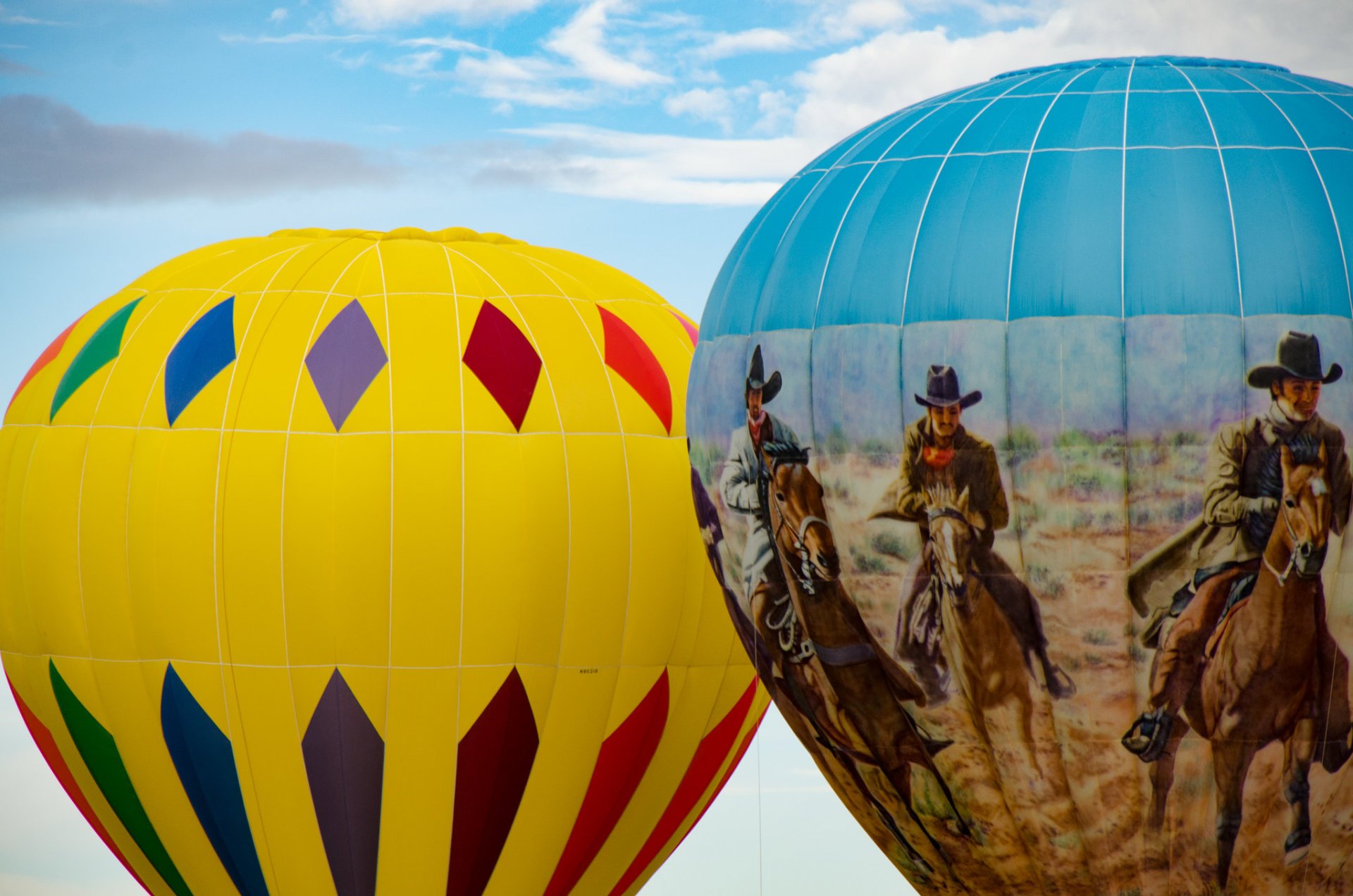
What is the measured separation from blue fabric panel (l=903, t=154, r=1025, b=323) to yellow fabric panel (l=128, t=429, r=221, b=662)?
4.37 meters

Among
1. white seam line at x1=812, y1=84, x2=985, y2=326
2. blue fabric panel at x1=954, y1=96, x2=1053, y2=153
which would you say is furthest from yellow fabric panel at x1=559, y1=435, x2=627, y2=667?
blue fabric panel at x1=954, y1=96, x2=1053, y2=153

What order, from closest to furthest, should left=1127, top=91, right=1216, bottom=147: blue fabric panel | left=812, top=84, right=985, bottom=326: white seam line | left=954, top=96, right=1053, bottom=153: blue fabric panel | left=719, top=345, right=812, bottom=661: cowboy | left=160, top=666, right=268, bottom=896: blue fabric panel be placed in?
left=1127, top=91, right=1216, bottom=147: blue fabric panel → left=954, top=96, right=1053, bottom=153: blue fabric panel → left=812, top=84, right=985, bottom=326: white seam line → left=719, top=345, right=812, bottom=661: cowboy → left=160, top=666, right=268, bottom=896: blue fabric panel

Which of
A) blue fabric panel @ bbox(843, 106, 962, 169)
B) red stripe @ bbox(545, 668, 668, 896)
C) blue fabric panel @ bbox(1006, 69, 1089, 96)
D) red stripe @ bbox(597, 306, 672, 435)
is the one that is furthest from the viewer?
red stripe @ bbox(597, 306, 672, 435)

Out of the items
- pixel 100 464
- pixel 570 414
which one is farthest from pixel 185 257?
pixel 570 414

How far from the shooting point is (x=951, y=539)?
12.1 meters

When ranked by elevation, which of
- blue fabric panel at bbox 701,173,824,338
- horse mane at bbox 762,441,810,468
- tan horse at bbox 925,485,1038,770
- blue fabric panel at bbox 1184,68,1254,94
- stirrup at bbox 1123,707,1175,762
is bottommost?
stirrup at bbox 1123,707,1175,762

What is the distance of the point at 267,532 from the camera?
558 inches

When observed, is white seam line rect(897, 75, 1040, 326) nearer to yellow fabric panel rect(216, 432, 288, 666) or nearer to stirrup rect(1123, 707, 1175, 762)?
stirrup rect(1123, 707, 1175, 762)

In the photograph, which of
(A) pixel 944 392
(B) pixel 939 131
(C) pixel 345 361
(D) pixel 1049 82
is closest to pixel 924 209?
(B) pixel 939 131

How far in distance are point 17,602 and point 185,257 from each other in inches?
94.7

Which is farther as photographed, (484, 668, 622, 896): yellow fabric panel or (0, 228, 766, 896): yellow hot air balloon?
(484, 668, 622, 896): yellow fabric panel

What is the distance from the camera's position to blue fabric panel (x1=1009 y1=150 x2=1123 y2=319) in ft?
39.0

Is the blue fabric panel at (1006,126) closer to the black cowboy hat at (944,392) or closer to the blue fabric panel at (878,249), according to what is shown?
the blue fabric panel at (878,249)

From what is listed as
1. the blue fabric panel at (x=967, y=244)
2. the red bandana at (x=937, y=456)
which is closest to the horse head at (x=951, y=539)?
the red bandana at (x=937, y=456)
